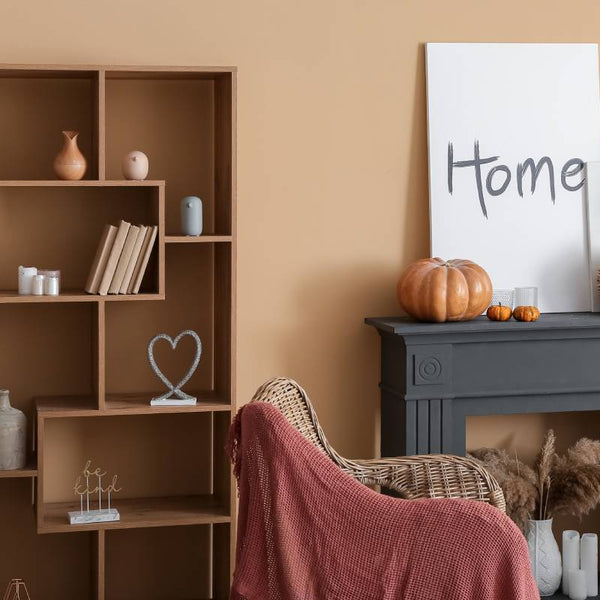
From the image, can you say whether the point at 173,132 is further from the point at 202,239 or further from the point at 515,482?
the point at 515,482

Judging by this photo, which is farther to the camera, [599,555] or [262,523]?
[599,555]

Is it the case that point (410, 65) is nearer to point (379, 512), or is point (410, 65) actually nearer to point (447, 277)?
point (447, 277)

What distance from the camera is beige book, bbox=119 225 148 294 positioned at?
3242 mm

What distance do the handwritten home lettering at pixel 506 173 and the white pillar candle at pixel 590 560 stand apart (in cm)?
116

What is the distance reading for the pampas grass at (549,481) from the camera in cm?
346

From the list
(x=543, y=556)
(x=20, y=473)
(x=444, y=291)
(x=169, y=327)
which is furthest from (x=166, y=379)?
(x=543, y=556)

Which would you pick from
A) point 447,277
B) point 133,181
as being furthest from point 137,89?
point 447,277

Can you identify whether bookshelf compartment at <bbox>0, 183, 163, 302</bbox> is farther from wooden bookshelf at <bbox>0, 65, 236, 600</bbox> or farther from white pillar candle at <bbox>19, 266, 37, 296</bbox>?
white pillar candle at <bbox>19, 266, 37, 296</bbox>

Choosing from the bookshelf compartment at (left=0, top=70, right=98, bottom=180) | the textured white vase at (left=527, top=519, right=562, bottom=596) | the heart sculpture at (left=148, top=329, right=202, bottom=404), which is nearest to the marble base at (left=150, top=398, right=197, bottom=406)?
the heart sculpture at (left=148, top=329, right=202, bottom=404)

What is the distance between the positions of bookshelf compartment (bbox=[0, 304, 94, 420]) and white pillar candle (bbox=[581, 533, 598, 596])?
1.75 meters

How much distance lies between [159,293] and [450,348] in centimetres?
92

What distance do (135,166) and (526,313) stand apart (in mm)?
1329

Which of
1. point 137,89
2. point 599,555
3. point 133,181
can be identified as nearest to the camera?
point 133,181

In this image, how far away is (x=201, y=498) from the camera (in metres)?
3.54
